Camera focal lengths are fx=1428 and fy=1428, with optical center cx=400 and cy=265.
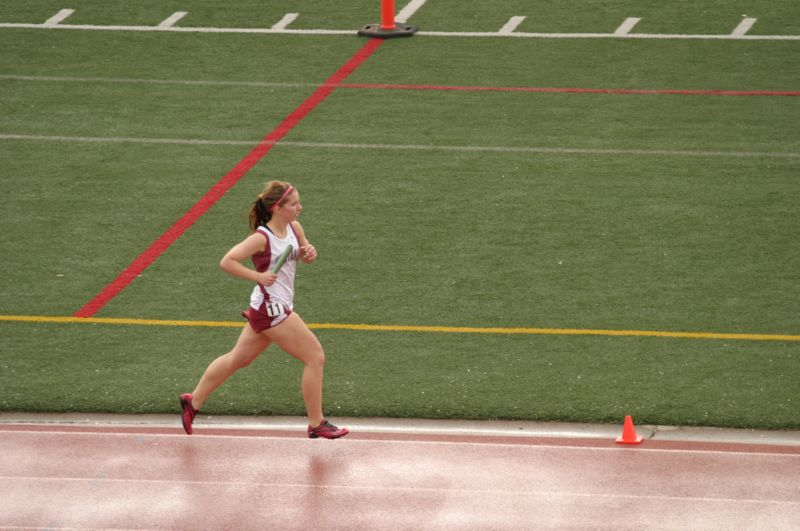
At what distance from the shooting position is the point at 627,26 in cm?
1981

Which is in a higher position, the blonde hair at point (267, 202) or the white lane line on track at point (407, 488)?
the blonde hair at point (267, 202)

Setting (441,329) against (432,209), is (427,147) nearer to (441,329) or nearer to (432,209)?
(432,209)

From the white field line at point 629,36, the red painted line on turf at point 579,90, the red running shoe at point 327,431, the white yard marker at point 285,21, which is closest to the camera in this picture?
the red running shoe at point 327,431

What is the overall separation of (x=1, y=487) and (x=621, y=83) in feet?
35.2

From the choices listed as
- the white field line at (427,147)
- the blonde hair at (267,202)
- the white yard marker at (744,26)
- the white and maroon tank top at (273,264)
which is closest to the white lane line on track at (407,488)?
the white and maroon tank top at (273,264)

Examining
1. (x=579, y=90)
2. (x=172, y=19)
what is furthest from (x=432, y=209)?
(x=172, y=19)

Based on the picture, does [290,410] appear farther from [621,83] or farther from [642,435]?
[621,83]

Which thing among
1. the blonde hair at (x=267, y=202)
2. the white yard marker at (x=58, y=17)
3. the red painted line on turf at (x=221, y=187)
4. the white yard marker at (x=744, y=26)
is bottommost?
the white yard marker at (x=744, y=26)

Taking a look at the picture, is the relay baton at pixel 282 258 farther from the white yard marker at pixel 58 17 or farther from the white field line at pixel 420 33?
the white yard marker at pixel 58 17

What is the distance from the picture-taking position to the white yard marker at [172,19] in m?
20.2

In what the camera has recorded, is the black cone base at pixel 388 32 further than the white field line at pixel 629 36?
Yes

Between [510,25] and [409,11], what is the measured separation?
5.64 ft

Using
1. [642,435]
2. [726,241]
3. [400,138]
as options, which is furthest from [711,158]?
[642,435]

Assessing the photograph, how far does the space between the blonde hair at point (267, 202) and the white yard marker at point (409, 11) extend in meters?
12.0
